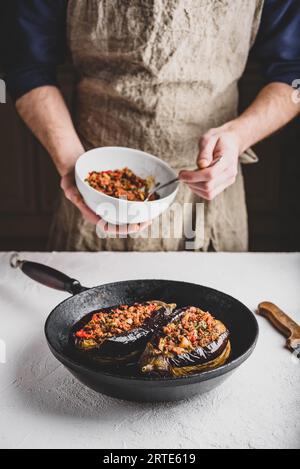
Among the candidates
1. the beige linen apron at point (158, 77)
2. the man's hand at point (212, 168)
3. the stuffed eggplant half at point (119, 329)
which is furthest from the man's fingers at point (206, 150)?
the stuffed eggplant half at point (119, 329)

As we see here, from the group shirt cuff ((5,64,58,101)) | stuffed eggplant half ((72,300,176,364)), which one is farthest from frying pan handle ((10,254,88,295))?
shirt cuff ((5,64,58,101))

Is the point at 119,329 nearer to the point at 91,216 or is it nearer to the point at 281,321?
the point at 281,321

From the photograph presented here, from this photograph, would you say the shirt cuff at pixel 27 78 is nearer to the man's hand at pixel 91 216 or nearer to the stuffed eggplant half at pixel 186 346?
the man's hand at pixel 91 216

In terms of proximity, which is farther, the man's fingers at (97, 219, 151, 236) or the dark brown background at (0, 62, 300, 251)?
the dark brown background at (0, 62, 300, 251)

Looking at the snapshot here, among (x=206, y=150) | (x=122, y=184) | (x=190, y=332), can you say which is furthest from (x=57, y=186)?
(x=190, y=332)

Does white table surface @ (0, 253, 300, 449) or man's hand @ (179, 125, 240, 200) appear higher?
man's hand @ (179, 125, 240, 200)

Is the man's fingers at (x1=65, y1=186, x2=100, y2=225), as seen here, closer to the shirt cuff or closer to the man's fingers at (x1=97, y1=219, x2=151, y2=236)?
the man's fingers at (x1=97, y1=219, x2=151, y2=236)
